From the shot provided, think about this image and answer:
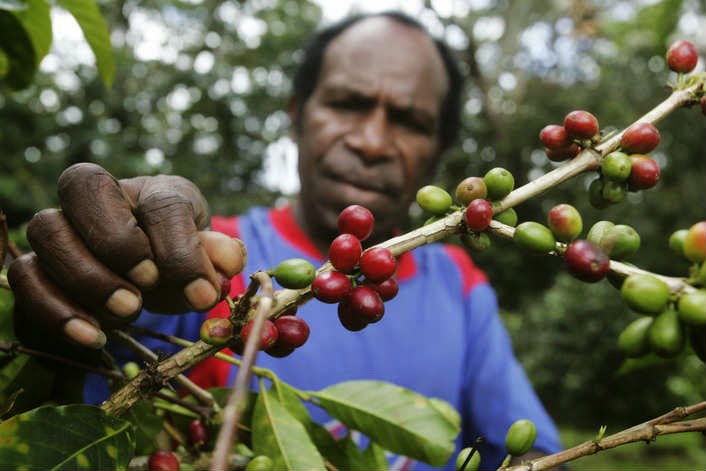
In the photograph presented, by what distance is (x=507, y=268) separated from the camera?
10523 mm

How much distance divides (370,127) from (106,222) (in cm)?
191

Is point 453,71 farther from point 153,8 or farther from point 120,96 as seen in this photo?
point 153,8

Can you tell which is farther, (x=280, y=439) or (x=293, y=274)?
(x=280, y=439)

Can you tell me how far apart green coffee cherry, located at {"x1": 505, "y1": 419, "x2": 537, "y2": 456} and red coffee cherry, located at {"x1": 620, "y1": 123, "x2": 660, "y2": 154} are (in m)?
0.36

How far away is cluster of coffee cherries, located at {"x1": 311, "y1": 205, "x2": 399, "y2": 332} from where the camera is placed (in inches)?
24.6

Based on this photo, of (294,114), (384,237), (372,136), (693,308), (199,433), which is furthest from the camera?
(294,114)

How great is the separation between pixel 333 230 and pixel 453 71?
4.97 ft

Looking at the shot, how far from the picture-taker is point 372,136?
247cm

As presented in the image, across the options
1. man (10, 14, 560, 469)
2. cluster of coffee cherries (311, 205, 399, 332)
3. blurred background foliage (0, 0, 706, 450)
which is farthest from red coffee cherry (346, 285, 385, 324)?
blurred background foliage (0, 0, 706, 450)

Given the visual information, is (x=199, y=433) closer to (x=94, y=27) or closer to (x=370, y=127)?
(x=94, y=27)

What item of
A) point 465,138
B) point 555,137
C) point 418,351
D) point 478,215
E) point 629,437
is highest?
point 465,138

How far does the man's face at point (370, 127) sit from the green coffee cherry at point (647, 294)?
1.96 m

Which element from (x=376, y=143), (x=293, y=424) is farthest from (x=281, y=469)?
(x=376, y=143)

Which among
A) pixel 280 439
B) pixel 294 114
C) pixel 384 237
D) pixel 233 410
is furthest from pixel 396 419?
pixel 294 114
